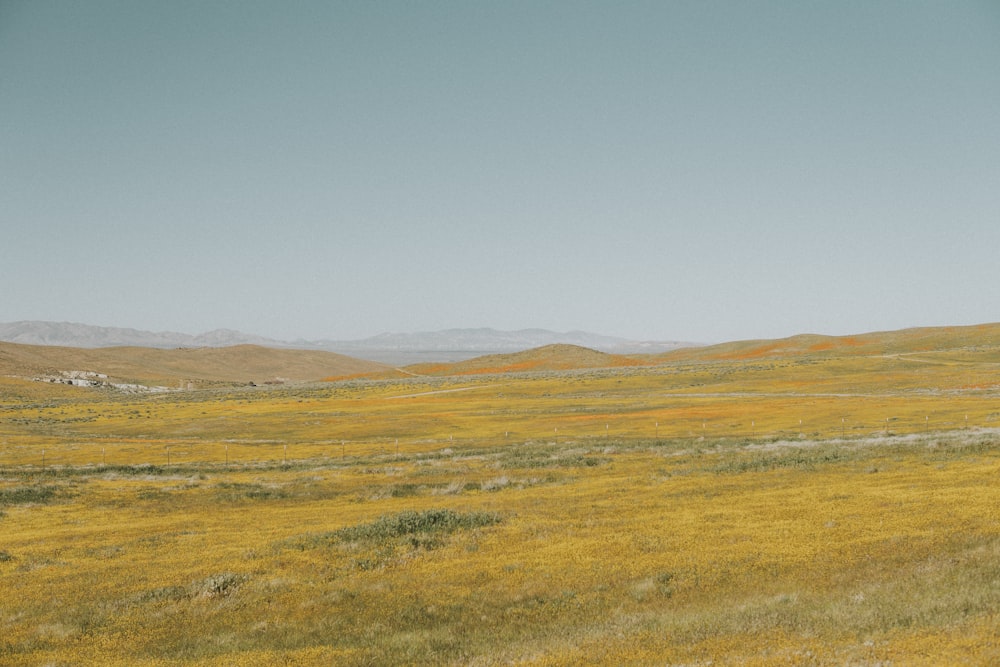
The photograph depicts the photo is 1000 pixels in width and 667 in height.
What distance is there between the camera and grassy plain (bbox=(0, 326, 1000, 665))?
513 inches

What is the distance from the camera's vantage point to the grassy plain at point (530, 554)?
13031mm

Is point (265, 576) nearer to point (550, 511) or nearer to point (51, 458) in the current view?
point (550, 511)

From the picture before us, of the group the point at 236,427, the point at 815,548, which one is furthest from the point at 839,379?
the point at 815,548

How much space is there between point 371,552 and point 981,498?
20065mm

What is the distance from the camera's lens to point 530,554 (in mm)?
20344

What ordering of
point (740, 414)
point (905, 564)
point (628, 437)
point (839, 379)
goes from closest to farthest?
point (905, 564)
point (628, 437)
point (740, 414)
point (839, 379)

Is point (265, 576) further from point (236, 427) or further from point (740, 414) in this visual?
point (236, 427)

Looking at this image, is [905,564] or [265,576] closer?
[905,564]

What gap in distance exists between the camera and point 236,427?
84.8 metres

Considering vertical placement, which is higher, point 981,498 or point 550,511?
point 981,498

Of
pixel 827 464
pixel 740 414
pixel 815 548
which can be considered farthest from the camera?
pixel 740 414

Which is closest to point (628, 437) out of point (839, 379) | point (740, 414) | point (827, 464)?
point (740, 414)

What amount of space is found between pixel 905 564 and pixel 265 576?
17164 mm

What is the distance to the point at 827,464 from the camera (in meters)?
34.7
